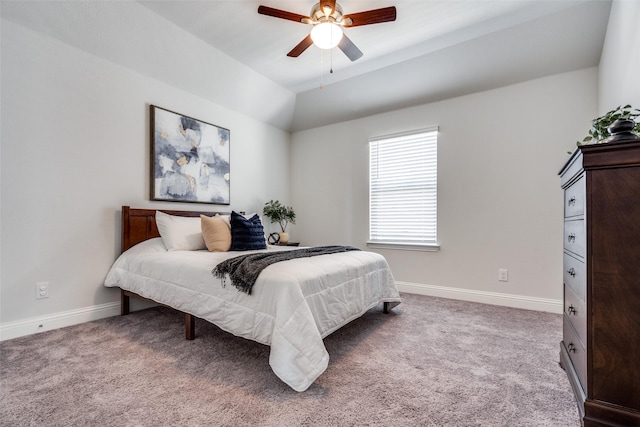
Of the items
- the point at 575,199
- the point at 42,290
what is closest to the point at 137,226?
the point at 42,290

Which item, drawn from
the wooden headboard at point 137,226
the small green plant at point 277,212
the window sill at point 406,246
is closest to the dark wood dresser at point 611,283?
the window sill at point 406,246

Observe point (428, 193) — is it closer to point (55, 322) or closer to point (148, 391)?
point (148, 391)

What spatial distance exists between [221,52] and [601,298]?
3.72 meters

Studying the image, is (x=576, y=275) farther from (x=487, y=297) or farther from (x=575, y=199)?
(x=487, y=297)

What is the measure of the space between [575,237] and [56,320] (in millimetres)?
3700

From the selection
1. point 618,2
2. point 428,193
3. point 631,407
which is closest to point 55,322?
point 631,407

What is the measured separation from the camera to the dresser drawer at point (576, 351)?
1262 millimetres

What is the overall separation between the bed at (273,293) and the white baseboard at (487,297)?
98 cm

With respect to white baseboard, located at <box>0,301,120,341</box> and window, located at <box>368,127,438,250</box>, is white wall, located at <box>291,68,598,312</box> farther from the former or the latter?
white baseboard, located at <box>0,301,120,341</box>

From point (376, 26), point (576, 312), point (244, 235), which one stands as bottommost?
point (576, 312)

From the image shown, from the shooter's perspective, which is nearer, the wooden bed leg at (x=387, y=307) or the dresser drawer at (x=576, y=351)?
the dresser drawer at (x=576, y=351)

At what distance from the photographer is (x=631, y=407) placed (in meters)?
1.12

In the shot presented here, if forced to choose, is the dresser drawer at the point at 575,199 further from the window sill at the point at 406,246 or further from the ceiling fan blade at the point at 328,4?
the window sill at the point at 406,246

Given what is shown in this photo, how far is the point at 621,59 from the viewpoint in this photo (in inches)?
82.4
